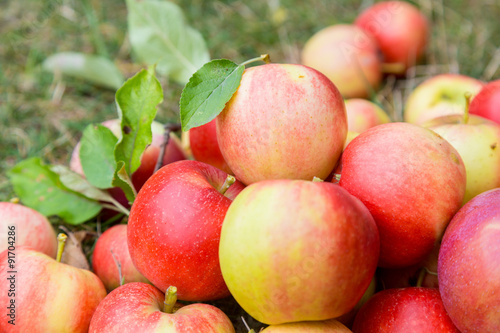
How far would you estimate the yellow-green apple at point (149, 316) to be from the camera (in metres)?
0.90

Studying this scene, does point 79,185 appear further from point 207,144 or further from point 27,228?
point 207,144

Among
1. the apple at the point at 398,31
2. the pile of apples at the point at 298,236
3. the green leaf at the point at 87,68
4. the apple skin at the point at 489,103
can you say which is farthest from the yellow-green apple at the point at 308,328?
the apple at the point at 398,31

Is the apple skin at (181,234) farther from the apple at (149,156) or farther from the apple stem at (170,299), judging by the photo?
the apple at (149,156)

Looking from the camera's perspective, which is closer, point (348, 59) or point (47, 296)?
point (47, 296)

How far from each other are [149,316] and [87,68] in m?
1.65

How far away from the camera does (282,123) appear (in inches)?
40.4

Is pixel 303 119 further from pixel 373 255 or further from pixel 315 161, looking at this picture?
pixel 373 255

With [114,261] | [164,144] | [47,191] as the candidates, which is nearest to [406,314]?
[114,261]

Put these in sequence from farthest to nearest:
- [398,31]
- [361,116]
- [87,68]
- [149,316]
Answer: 1. [398,31]
2. [87,68]
3. [361,116]
4. [149,316]

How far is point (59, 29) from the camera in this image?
2.61 m

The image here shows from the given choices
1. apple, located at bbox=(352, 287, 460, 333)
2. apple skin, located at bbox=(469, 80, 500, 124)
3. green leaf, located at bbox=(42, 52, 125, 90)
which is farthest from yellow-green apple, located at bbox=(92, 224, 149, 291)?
apple skin, located at bbox=(469, 80, 500, 124)

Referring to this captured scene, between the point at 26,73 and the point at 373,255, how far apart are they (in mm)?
2144

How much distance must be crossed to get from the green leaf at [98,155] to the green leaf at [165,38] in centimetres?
61

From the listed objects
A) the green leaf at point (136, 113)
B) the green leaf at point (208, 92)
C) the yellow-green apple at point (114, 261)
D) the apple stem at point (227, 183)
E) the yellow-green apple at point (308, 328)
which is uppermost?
the green leaf at point (208, 92)
